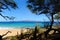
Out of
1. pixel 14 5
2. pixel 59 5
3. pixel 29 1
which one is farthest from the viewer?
pixel 29 1

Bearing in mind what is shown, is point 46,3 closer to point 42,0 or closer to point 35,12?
point 42,0

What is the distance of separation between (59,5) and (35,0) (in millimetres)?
2549

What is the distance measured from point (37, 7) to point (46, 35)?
2475 mm

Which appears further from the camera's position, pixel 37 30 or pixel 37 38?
pixel 37 30

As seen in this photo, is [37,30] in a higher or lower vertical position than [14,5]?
lower

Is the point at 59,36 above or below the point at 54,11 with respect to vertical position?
below

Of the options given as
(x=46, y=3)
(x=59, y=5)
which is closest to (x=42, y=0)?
(x=46, y=3)

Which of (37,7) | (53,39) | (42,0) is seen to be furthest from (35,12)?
(53,39)

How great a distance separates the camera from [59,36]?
49.8 ft

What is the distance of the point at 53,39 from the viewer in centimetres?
1538

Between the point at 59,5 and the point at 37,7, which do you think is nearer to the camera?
the point at 59,5

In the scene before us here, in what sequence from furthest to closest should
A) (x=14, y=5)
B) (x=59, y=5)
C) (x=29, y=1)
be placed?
1. (x=29, y=1)
2. (x=14, y=5)
3. (x=59, y=5)

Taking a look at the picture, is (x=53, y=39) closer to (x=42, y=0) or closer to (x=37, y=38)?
(x=37, y=38)

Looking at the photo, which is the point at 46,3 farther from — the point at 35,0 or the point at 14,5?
the point at 14,5
